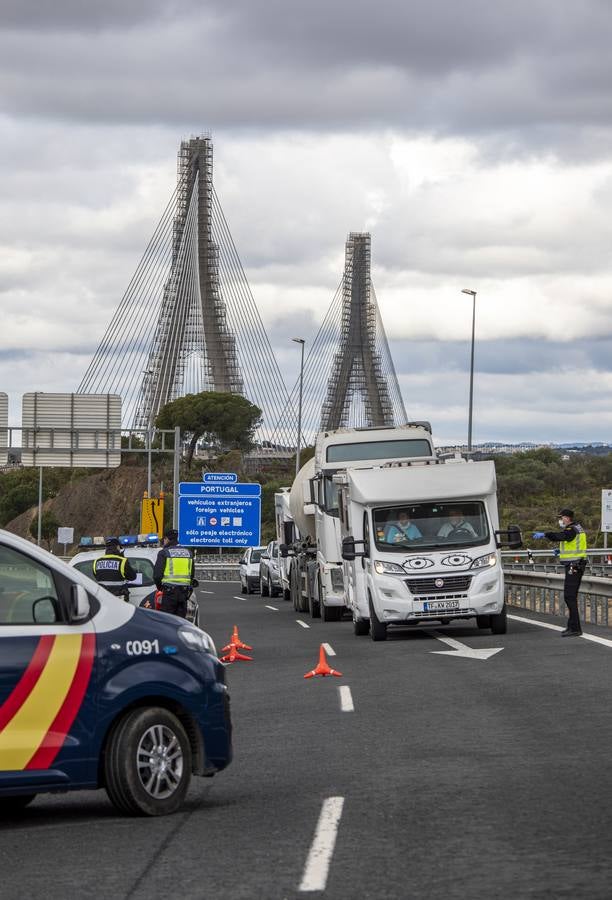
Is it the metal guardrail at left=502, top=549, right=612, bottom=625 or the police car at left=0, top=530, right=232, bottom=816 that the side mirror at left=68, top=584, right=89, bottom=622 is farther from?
the metal guardrail at left=502, top=549, right=612, bottom=625

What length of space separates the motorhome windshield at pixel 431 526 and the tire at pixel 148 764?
15.9 m

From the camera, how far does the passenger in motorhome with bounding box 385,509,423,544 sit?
25.2 meters

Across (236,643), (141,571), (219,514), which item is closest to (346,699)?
(236,643)

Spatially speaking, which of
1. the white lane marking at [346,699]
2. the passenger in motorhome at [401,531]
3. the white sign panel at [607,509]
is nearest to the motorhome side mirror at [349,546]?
the passenger in motorhome at [401,531]

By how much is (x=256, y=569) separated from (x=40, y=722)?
45726 millimetres

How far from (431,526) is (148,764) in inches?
644

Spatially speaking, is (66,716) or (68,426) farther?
(68,426)

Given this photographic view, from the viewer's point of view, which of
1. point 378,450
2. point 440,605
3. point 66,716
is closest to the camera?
point 66,716

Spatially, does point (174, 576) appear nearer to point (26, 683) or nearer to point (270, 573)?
point (26, 683)

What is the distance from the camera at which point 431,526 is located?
25.3 metres

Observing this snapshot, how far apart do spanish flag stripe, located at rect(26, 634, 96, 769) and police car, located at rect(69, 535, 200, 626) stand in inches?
502

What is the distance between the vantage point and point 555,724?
13.4m

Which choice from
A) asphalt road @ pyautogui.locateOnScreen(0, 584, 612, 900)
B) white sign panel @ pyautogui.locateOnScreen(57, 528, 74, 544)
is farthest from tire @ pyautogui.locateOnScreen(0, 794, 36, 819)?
white sign panel @ pyautogui.locateOnScreen(57, 528, 74, 544)

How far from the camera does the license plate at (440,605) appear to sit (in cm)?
2473
